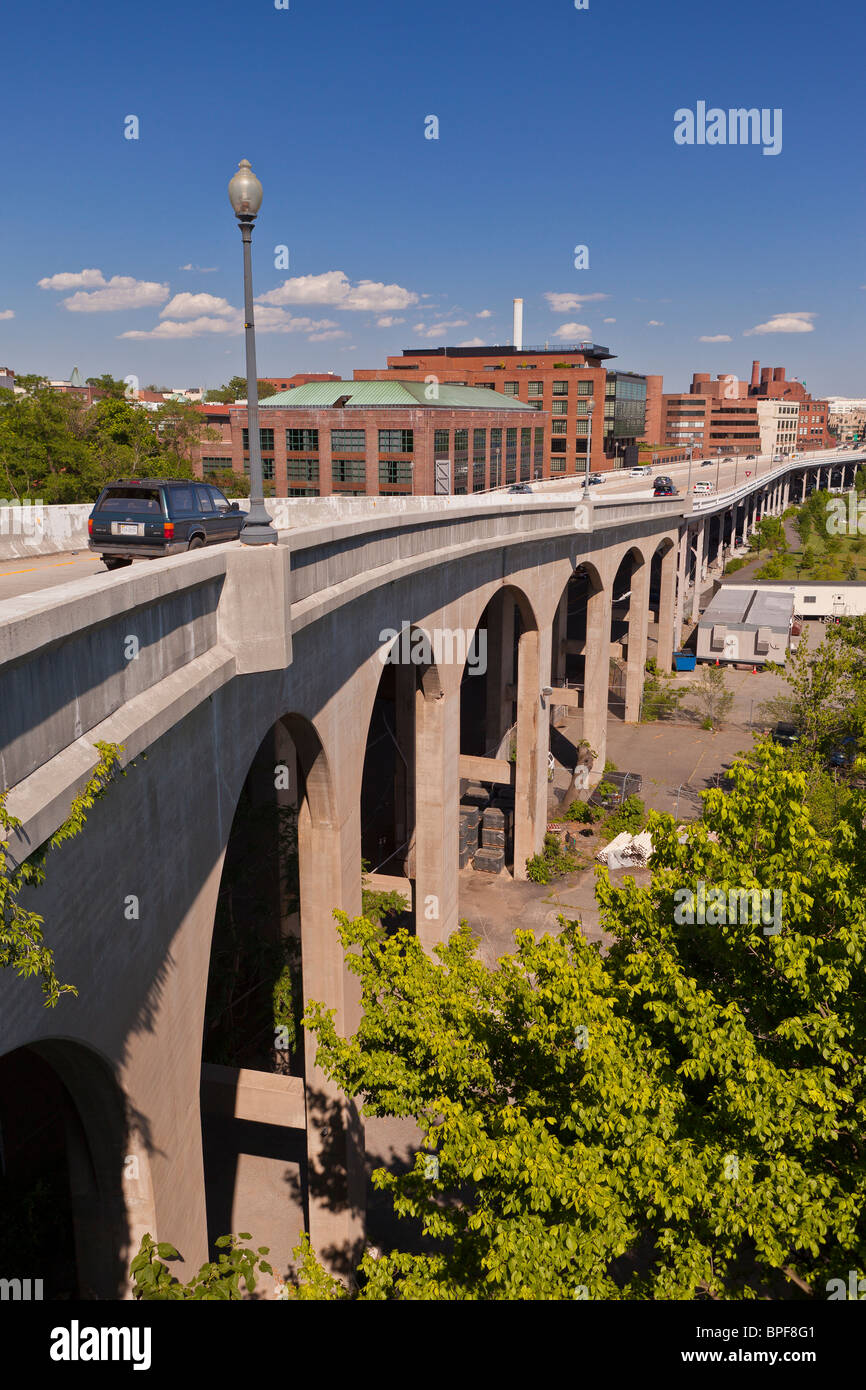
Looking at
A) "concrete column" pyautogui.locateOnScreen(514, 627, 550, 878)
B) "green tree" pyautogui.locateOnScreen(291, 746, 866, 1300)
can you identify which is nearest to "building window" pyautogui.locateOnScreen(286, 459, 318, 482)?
"concrete column" pyautogui.locateOnScreen(514, 627, 550, 878)

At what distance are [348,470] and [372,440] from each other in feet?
11.8

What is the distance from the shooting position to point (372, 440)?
253ft

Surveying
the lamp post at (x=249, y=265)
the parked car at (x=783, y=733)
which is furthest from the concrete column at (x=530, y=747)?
the lamp post at (x=249, y=265)

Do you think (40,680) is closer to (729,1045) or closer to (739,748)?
(729,1045)

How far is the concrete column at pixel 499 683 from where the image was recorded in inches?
1583

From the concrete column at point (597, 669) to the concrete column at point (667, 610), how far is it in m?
19.4

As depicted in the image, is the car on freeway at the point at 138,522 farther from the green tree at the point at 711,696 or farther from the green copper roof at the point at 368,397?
the green copper roof at the point at 368,397

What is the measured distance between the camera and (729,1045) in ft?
33.9

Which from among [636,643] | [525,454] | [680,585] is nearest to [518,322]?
[525,454]

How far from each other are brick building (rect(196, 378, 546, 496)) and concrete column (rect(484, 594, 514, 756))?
3723 centimetres

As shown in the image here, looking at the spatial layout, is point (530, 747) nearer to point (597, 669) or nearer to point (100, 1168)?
point (597, 669)

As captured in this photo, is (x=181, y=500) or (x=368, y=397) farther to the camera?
(x=368, y=397)

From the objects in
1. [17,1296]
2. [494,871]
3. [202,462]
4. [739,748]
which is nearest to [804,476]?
[202,462]
